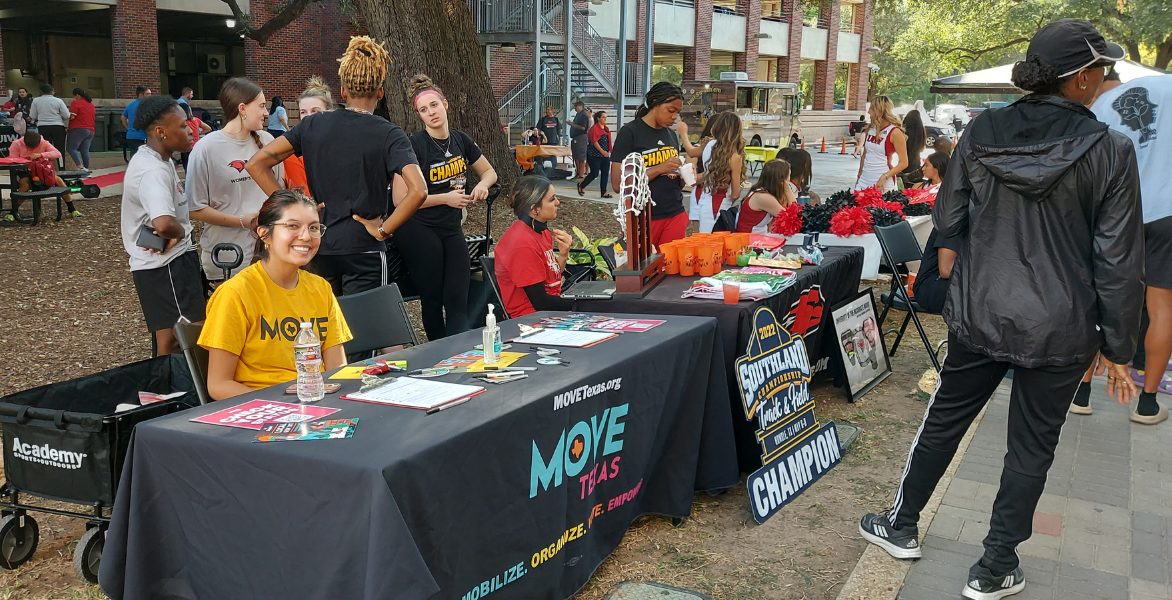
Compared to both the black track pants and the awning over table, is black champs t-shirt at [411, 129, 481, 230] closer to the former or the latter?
the black track pants

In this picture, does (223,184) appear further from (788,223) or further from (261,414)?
(788,223)

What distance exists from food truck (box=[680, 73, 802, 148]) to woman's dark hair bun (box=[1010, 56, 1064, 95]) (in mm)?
24066

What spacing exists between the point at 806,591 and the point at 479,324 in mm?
3018

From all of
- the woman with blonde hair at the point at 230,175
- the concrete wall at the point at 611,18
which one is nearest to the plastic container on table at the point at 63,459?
the woman with blonde hair at the point at 230,175

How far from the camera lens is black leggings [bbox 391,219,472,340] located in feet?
16.2

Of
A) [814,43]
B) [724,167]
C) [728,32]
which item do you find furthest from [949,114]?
[724,167]

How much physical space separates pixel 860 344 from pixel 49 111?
648 inches

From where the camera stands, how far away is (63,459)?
3125mm

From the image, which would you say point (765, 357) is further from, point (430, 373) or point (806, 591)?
point (430, 373)

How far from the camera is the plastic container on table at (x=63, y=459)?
3072 millimetres

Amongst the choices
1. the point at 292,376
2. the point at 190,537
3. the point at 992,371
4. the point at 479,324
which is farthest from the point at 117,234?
the point at 992,371

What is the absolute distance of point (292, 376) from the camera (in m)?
3.31

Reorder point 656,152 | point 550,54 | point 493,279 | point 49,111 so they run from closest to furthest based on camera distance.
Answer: point 493,279
point 656,152
point 49,111
point 550,54

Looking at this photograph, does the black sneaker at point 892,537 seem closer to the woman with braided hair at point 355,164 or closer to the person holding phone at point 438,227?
the person holding phone at point 438,227
